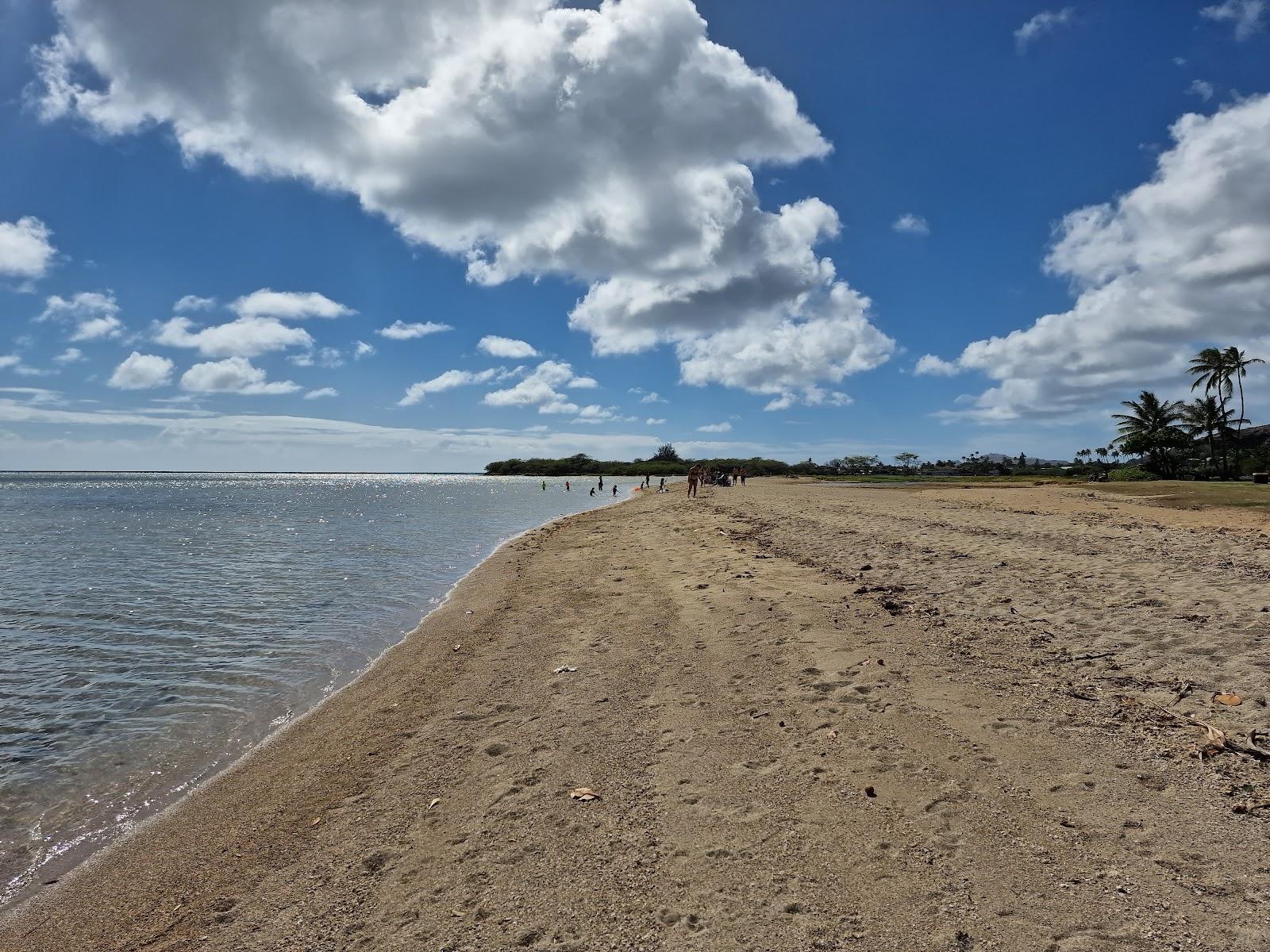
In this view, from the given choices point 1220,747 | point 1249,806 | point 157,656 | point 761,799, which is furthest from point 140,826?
point 1220,747

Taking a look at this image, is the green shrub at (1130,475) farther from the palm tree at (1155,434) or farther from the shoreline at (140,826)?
the shoreline at (140,826)

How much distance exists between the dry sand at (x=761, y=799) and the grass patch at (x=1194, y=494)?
21976mm

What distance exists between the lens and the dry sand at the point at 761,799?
359cm

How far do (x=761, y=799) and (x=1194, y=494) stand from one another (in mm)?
40540

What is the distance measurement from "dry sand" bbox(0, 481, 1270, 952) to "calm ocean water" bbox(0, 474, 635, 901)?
2.70 feet

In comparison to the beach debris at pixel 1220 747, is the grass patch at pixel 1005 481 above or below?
above

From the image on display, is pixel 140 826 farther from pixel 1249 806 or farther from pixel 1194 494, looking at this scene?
pixel 1194 494

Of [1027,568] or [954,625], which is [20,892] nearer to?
[954,625]

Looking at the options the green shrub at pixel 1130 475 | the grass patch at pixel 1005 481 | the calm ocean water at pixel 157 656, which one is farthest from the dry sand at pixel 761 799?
the green shrub at pixel 1130 475

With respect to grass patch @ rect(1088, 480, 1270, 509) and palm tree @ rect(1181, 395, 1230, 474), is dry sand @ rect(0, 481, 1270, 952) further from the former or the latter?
palm tree @ rect(1181, 395, 1230, 474)

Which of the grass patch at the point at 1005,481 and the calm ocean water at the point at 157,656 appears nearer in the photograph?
the calm ocean water at the point at 157,656

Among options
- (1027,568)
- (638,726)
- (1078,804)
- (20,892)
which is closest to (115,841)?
(20,892)

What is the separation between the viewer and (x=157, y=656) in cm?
1116

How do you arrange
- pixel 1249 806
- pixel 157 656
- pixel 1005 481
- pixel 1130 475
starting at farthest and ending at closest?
pixel 1005 481
pixel 1130 475
pixel 157 656
pixel 1249 806
